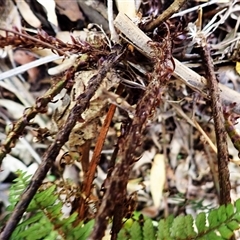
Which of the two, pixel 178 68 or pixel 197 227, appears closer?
pixel 197 227

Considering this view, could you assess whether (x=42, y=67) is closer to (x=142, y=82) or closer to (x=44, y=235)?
(x=142, y=82)

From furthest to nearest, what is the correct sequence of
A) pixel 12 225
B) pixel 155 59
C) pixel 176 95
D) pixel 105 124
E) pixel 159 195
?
pixel 159 195 < pixel 176 95 < pixel 105 124 < pixel 155 59 < pixel 12 225

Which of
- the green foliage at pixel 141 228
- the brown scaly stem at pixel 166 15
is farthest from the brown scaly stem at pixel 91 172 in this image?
the brown scaly stem at pixel 166 15

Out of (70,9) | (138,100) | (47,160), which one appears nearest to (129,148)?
(47,160)

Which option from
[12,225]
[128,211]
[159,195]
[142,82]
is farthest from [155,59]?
[159,195]

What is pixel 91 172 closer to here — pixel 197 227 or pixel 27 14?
pixel 197 227
